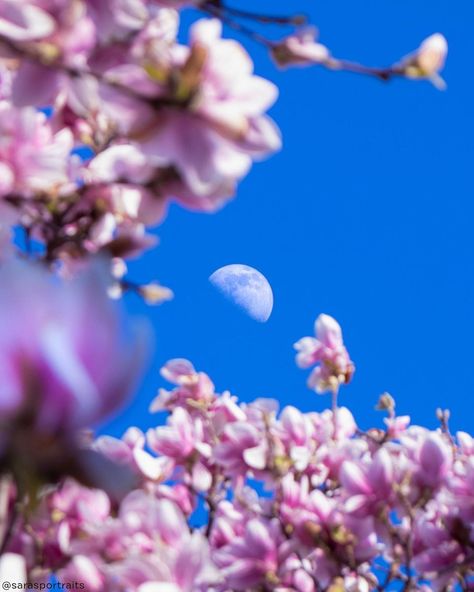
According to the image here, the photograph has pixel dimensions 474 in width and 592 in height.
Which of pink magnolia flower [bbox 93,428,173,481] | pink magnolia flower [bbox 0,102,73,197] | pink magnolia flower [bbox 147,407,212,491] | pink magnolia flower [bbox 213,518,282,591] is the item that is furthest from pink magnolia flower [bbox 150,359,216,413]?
pink magnolia flower [bbox 0,102,73,197]

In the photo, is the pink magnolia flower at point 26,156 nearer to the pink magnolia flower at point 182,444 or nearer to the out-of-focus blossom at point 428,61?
the out-of-focus blossom at point 428,61

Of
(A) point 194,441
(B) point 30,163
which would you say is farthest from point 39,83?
(A) point 194,441

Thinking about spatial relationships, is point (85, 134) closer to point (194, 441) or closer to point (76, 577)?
point (76, 577)

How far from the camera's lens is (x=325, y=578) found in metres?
2.39

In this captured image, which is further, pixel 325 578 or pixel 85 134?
pixel 325 578

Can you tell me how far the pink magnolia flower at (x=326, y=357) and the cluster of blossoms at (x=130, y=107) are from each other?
201 centimetres

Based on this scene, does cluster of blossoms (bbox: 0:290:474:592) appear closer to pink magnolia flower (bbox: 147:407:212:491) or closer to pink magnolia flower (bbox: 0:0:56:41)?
pink magnolia flower (bbox: 147:407:212:491)

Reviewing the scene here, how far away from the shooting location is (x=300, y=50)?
1428 mm

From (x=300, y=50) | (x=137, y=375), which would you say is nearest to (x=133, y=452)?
(x=300, y=50)

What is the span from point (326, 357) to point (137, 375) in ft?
10.0

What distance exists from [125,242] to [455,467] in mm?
1953

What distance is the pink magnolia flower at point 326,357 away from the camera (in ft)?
11.9

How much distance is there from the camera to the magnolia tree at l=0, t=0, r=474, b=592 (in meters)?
0.68

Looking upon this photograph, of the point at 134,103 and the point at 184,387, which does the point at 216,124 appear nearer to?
the point at 134,103
